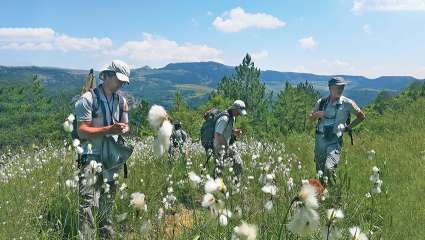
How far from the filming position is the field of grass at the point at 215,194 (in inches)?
130

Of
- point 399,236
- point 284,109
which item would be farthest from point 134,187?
point 284,109

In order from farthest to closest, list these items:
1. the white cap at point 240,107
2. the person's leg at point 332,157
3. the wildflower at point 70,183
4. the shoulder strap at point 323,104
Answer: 1. the white cap at point 240,107
2. the shoulder strap at point 323,104
3. the person's leg at point 332,157
4. the wildflower at point 70,183

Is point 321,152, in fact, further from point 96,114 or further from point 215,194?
point 215,194

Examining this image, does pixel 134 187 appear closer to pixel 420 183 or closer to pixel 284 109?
pixel 420 183

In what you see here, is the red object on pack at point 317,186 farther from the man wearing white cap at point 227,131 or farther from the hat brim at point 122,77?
the man wearing white cap at point 227,131

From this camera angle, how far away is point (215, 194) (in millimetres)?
2248

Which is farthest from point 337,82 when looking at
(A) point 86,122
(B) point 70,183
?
(B) point 70,183

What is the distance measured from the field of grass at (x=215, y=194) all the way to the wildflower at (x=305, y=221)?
0.29ft

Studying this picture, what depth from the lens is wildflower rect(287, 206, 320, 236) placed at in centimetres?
178

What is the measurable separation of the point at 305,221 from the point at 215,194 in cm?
55

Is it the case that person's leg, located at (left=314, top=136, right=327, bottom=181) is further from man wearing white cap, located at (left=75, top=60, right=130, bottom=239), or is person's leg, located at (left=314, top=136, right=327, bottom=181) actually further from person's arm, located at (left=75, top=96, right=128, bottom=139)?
person's arm, located at (left=75, top=96, right=128, bottom=139)

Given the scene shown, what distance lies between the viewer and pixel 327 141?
6695mm

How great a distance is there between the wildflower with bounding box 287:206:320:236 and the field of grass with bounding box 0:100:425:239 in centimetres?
9

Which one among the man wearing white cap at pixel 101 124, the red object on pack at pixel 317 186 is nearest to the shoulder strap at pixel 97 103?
the man wearing white cap at pixel 101 124
